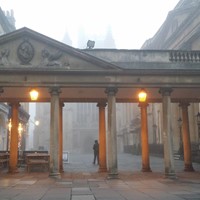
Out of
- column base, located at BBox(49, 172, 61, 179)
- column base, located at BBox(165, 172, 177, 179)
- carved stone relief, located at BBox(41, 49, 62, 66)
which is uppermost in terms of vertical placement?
carved stone relief, located at BBox(41, 49, 62, 66)

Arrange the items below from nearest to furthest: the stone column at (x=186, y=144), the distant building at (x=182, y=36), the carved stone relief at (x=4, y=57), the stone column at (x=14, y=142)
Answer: the carved stone relief at (x=4, y=57) < the stone column at (x=14, y=142) < the stone column at (x=186, y=144) < the distant building at (x=182, y=36)

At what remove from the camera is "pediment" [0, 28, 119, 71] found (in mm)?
17328

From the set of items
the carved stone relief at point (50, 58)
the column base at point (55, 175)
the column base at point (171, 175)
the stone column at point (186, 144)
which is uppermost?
the carved stone relief at point (50, 58)

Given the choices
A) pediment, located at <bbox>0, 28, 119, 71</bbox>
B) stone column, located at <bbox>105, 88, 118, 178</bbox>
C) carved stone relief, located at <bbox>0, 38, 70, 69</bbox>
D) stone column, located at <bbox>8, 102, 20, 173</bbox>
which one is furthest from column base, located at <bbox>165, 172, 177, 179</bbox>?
stone column, located at <bbox>8, 102, 20, 173</bbox>

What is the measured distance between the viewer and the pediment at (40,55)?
1733 centimetres

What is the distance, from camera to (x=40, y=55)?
17.5 metres

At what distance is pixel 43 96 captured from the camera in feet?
67.2

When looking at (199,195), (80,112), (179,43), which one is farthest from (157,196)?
(80,112)

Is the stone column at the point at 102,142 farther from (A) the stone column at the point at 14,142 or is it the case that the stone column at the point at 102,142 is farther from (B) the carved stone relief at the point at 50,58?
(A) the stone column at the point at 14,142

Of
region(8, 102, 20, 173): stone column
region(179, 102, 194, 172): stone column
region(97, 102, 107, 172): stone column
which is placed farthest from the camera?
region(179, 102, 194, 172): stone column

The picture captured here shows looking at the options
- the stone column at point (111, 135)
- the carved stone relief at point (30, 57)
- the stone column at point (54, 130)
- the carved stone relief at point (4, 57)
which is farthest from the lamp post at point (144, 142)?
the carved stone relief at point (4, 57)

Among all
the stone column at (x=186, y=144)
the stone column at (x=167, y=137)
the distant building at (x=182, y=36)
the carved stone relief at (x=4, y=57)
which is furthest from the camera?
the distant building at (x=182, y=36)

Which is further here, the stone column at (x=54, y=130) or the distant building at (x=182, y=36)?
the distant building at (x=182, y=36)

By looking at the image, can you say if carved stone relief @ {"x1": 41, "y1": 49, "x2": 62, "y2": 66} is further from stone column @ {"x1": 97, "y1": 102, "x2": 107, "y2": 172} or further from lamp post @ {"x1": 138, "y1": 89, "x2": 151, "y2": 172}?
lamp post @ {"x1": 138, "y1": 89, "x2": 151, "y2": 172}
